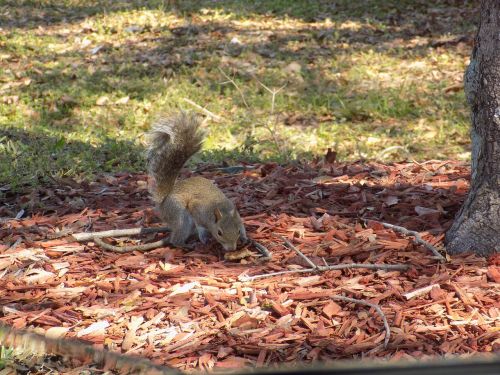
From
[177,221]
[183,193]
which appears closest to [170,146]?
[183,193]

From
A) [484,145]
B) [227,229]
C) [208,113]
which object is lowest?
[208,113]

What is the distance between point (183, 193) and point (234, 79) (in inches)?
209

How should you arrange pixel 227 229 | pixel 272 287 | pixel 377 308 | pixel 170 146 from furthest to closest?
pixel 170 146 < pixel 227 229 < pixel 272 287 < pixel 377 308

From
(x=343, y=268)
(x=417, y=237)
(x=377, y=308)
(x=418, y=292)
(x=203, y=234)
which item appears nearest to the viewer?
(x=377, y=308)

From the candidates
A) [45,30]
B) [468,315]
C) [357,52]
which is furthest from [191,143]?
[45,30]

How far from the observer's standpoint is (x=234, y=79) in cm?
923

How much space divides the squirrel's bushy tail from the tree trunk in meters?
1.57

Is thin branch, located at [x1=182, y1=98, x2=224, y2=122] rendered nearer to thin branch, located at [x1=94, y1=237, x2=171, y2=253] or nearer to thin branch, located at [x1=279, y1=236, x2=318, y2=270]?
thin branch, located at [x1=94, y1=237, x2=171, y2=253]

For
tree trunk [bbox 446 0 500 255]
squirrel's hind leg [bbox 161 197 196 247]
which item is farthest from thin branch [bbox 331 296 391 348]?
squirrel's hind leg [bbox 161 197 196 247]

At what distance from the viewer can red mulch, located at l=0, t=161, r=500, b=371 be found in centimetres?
276

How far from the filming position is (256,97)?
8.62 m

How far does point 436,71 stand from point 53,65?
17.3 ft

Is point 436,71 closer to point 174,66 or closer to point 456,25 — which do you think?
point 456,25

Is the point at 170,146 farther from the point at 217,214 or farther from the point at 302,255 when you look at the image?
the point at 302,255
